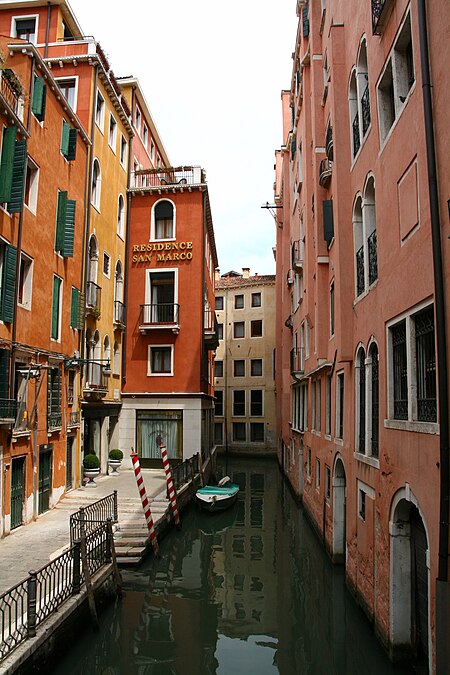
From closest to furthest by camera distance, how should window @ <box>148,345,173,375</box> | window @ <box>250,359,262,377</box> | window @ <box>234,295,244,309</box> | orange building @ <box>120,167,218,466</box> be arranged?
1. orange building @ <box>120,167,218,466</box>
2. window @ <box>148,345,173,375</box>
3. window @ <box>250,359,262,377</box>
4. window @ <box>234,295,244,309</box>

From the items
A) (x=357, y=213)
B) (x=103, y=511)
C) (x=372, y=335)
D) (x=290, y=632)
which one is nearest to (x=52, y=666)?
(x=290, y=632)

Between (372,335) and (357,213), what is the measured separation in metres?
3.12

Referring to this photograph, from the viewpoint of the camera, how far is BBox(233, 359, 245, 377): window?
142ft

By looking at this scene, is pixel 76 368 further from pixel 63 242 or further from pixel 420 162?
pixel 420 162

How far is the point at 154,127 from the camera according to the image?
2873cm

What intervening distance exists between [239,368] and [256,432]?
5214 mm

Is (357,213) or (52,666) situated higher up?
(357,213)

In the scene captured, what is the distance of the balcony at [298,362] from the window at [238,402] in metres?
18.1

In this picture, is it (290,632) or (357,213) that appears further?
(357,213)

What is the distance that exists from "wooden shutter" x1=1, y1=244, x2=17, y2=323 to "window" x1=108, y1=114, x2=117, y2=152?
10721mm

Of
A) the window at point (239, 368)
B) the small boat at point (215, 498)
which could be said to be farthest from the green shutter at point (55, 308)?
the window at point (239, 368)

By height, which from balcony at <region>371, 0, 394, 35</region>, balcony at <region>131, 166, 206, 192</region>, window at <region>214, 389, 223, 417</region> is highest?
balcony at <region>131, 166, 206, 192</region>

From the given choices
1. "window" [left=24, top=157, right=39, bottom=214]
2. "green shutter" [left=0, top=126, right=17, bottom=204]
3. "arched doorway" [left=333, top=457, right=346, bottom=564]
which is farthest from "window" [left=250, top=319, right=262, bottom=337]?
"green shutter" [left=0, top=126, right=17, bottom=204]

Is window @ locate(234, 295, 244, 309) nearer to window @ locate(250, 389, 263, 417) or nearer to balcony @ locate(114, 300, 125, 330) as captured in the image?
window @ locate(250, 389, 263, 417)
